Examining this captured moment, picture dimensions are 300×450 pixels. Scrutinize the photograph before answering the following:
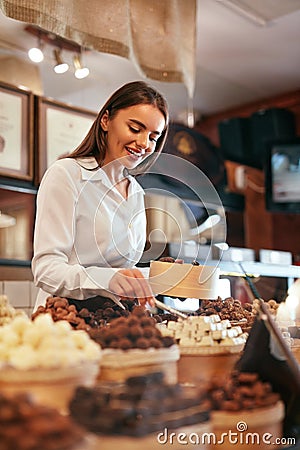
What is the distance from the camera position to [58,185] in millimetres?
1554

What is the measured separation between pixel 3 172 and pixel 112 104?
5.76 feet

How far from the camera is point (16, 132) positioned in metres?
3.36

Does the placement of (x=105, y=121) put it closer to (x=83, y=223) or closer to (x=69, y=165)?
(x=69, y=165)

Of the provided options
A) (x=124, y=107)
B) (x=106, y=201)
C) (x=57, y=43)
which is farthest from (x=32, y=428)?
(x=57, y=43)

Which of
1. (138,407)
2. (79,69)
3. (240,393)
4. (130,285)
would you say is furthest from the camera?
(79,69)

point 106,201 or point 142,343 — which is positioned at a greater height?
point 106,201

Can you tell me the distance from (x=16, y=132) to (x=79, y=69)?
49cm

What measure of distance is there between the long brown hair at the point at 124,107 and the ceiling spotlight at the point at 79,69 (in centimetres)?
171

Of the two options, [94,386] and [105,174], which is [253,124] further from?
[94,386]

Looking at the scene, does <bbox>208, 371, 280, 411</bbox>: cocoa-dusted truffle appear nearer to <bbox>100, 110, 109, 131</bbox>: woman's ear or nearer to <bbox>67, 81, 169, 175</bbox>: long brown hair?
<bbox>67, 81, 169, 175</bbox>: long brown hair

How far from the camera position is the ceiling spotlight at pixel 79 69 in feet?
10.8

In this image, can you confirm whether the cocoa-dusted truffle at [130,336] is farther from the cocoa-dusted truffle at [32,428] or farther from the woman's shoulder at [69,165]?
the woman's shoulder at [69,165]

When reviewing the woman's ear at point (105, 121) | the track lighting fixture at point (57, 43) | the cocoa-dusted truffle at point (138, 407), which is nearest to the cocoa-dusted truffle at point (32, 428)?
the cocoa-dusted truffle at point (138, 407)

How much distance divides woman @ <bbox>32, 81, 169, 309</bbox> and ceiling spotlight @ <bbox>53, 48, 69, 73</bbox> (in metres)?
1.70
